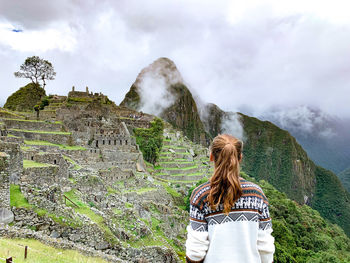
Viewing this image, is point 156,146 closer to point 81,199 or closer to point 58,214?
point 81,199

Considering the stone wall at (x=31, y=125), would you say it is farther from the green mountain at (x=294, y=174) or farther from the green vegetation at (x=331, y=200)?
the green mountain at (x=294, y=174)

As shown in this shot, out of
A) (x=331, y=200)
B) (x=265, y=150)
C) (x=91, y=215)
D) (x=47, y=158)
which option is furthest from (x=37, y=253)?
(x=265, y=150)

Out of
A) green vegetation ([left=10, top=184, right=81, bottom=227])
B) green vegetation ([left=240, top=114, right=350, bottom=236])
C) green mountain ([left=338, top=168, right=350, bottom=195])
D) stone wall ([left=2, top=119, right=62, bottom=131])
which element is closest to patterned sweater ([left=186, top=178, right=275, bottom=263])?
green vegetation ([left=10, top=184, right=81, bottom=227])

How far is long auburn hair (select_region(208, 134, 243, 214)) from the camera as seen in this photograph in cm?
283

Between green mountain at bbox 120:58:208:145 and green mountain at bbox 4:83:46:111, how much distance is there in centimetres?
8229

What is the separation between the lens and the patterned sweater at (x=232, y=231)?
2850mm

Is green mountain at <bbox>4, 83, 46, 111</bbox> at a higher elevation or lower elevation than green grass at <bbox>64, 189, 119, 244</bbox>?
higher

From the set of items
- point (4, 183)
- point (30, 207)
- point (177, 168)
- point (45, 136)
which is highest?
point (45, 136)

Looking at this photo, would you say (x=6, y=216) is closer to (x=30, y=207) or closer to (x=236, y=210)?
(x=30, y=207)

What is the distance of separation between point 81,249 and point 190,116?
174274 millimetres

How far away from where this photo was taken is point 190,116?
181375 millimetres

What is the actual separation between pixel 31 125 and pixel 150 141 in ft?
44.0

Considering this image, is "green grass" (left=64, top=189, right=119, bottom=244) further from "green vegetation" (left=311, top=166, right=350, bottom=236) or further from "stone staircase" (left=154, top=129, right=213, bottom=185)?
"green vegetation" (left=311, top=166, right=350, bottom=236)

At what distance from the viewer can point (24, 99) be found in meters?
41.3
